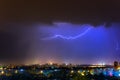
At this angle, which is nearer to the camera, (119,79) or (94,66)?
(119,79)

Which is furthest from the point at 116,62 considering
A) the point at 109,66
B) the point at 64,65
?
the point at 64,65

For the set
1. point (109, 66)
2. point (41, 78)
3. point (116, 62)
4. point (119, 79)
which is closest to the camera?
point (119, 79)

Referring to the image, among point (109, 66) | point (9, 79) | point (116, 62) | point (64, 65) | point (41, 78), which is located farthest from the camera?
point (64, 65)

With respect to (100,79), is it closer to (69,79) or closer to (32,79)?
(69,79)

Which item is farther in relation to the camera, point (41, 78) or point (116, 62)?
point (116, 62)

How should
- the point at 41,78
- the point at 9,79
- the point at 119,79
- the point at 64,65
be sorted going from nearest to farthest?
the point at 119,79, the point at 9,79, the point at 41,78, the point at 64,65

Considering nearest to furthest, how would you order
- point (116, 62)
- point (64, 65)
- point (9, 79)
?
point (9, 79), point (116, 62), point (64, 65)

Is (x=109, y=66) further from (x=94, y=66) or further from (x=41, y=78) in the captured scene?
(x=41, y=78)

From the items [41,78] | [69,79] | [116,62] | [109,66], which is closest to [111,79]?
[69,79]
